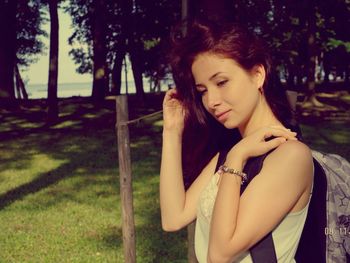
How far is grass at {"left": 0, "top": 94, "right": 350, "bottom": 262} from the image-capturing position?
6.65m

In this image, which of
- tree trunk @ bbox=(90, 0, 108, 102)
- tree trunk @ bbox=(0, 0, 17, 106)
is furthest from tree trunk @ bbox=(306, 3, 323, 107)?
tree trunk @ bbox=(0, 0, 17, 106)

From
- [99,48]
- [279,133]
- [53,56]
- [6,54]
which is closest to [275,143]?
[279,133]

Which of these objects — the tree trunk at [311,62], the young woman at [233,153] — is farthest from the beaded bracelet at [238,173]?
the tree trunk at [311,62]

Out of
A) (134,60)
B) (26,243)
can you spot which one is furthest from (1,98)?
(26,243)

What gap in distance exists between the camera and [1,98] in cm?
2345

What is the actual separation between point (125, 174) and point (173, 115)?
1454mm

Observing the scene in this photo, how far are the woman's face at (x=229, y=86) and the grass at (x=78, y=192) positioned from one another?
4301 millimetres

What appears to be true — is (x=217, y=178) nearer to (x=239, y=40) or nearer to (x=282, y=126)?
(x=282, y=126)

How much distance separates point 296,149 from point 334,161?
0.90 feet

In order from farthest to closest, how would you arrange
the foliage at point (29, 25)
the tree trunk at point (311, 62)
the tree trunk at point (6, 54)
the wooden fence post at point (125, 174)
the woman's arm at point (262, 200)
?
the foliage at point (29, 25) < the tree trunk at point (311, 62) < the tree trunk at point (6, 54) < the wooden fence post at point (125, 174) < the woman's arm at point (262, 200)

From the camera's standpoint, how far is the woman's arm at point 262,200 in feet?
6.07

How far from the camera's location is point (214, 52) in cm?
212

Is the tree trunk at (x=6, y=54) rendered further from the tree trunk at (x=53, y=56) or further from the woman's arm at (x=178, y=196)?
the woman's arm at (x=178, y=196)
